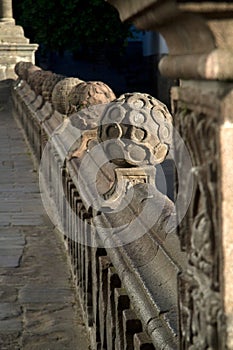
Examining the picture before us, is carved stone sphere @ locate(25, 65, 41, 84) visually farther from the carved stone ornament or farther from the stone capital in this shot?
the stone capital

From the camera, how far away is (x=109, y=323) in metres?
3.17

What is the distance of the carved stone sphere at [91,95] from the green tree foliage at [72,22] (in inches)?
844

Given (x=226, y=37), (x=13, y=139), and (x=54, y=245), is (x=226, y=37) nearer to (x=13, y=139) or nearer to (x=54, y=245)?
(x=54, y=245)

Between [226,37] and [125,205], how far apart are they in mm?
2061

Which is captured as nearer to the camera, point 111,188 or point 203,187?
point 203,187

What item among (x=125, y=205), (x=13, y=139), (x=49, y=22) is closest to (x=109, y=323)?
(x=125, y=205)

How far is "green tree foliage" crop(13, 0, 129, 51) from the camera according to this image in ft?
88.0

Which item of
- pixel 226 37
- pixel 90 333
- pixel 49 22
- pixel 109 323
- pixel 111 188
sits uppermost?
pixel 226 37

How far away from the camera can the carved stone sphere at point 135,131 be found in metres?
3.71

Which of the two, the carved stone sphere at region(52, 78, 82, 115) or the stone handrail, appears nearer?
the stone handrail

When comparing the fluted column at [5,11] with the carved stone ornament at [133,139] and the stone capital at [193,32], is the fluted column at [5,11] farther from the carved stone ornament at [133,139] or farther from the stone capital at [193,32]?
the stone capital at [193,32]

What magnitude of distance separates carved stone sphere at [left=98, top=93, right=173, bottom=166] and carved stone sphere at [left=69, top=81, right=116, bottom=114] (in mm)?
1528

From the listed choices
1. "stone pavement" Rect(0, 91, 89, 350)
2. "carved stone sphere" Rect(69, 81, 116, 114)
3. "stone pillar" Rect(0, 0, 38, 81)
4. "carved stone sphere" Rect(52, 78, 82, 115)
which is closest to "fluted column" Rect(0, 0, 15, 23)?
"stone pillar" Rect(0, 0, 38, 81)

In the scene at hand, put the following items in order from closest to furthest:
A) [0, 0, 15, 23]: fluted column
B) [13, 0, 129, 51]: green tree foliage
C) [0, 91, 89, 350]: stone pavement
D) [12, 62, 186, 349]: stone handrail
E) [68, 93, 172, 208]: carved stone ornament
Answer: [12, 62, 186, 349]: stone handrail < [68, 93, 172, 208]: carved stone ornament < [0, 91, 89, 350]: stone pavement < [0, 0, 15, 23]: fluted column < [13, 0, 129, 51]: green tree foliage
